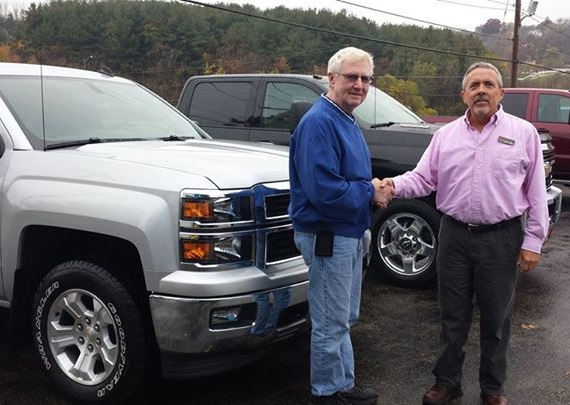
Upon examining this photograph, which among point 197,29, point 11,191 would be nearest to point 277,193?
point 11,191

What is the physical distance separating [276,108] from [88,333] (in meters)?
3.90

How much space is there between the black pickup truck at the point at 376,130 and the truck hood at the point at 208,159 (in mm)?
1043

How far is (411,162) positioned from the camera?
5.57m

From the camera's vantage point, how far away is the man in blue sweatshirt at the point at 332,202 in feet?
9.42

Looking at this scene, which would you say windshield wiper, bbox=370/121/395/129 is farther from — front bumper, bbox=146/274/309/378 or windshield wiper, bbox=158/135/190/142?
front bumper, bbox=146/274/309/378

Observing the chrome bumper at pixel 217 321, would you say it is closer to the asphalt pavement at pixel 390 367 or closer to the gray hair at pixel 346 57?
the asphalt pavement at pixel 390 367

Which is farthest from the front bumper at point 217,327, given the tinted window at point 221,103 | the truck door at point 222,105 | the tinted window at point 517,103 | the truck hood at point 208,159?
the tinted window at point 517,103

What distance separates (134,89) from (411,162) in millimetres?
2493

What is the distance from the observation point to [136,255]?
326 cm

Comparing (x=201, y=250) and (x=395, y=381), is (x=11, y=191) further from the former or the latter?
(x=395, y=381)

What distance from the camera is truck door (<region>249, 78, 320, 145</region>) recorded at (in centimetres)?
648

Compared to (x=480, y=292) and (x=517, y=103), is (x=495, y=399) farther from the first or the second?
(x=517, y=103)

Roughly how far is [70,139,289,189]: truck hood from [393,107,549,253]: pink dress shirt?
98 centimetres

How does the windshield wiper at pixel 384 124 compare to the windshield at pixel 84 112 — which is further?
the windshield wiper at pixel 384 124
